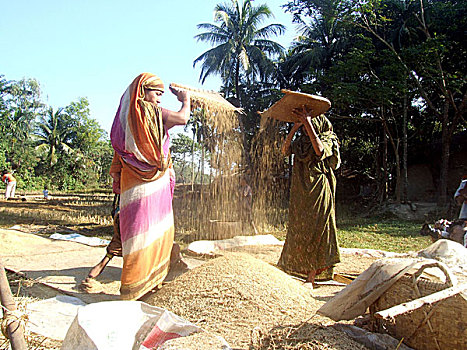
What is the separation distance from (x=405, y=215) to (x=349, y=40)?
9026 millimetres

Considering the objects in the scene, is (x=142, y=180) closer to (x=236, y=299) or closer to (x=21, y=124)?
(x=236, y=299)

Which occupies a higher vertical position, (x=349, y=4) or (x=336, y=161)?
(x=349, y=4)

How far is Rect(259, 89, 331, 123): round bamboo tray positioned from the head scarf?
4.06 ft

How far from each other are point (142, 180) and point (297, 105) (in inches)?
66.0

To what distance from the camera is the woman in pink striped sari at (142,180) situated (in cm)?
280

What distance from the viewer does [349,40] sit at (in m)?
16.6

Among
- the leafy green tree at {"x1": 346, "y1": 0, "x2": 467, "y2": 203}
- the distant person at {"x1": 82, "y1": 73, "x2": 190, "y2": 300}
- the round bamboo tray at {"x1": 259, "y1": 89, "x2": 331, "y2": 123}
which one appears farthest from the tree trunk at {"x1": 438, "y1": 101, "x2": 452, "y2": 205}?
the distant person at {"x1": 82, "y1": 73, "x2": 190, "y2": 300}

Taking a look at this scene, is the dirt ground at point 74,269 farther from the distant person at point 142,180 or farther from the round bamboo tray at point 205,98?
the round bamboo tray at point 205,98

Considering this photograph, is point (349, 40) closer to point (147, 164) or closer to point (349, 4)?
point (349, 4)

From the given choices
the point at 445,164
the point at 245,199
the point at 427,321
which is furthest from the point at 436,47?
the point at 427,321

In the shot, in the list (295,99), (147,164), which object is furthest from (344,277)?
(147,164)

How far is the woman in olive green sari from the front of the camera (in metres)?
3.67

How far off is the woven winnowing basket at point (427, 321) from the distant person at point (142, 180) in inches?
67.2

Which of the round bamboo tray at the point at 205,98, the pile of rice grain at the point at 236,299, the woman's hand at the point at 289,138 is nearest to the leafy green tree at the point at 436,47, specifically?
the woman's hand at the point at 289,138
